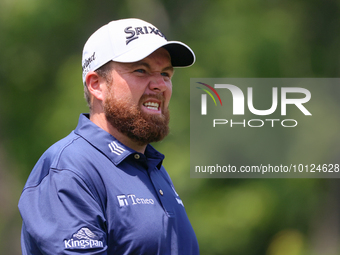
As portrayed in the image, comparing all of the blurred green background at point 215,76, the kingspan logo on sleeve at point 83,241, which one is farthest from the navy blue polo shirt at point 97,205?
the blurred green background at point 215,76

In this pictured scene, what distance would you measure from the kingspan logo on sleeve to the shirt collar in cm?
39

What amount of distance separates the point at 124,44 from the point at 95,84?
0.86ft

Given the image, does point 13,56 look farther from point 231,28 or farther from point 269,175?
point 269,175

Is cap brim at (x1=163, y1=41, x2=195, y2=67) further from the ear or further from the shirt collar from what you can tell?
the shirt collar

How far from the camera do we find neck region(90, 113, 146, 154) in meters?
2.21

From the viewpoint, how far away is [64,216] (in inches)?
66.5

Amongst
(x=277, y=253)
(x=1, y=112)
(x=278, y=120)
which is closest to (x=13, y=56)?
(x=1, y=112)

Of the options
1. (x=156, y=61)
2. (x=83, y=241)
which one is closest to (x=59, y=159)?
(x=83, y=241)

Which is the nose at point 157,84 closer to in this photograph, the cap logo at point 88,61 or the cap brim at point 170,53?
the cap brim at point 170,53

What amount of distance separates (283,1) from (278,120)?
2609mm

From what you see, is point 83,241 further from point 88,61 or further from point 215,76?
point 215,76

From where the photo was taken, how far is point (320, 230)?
9.42 metres

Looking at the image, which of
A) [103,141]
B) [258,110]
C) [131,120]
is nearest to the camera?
[103,141]

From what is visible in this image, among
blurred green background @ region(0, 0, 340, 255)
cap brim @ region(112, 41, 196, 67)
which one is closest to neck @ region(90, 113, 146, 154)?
cap brim @ region(112, 41, 196, 67)
